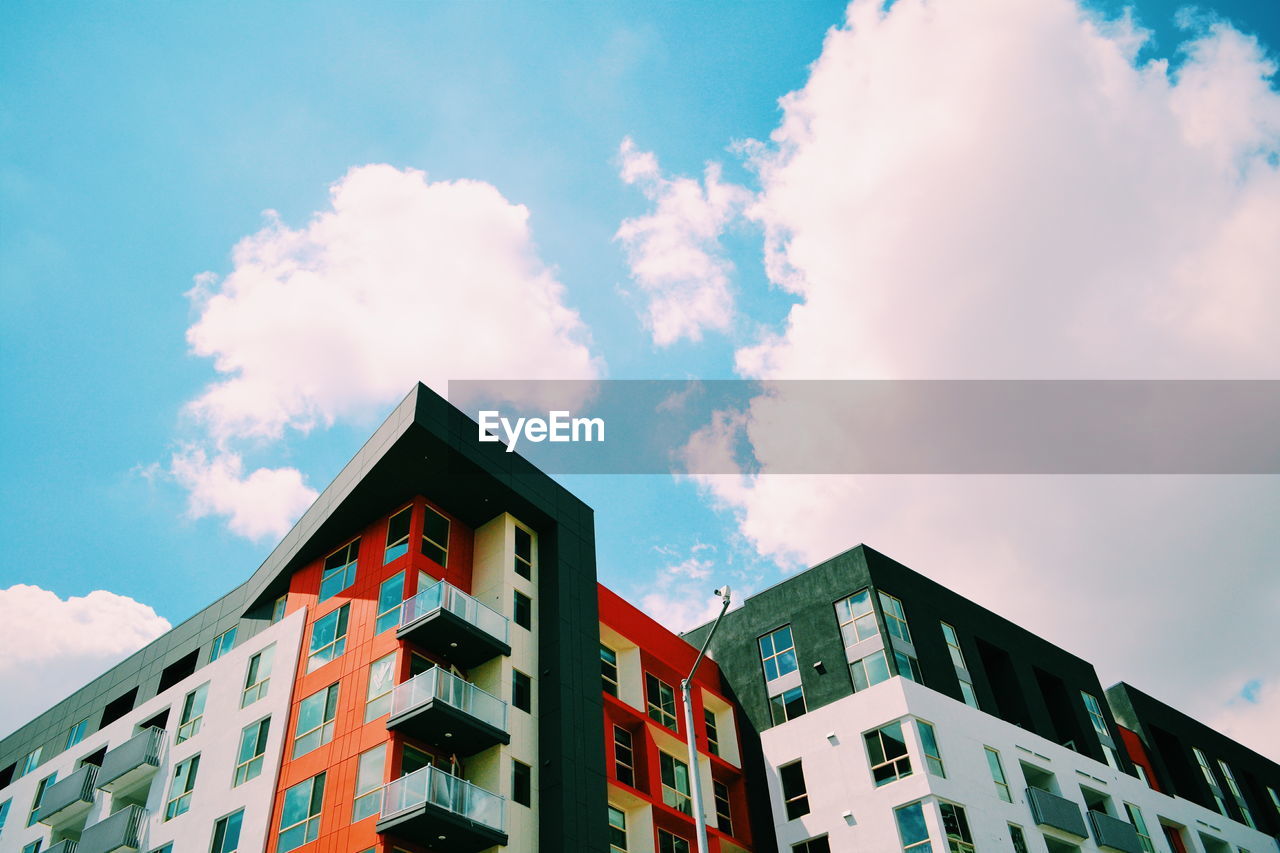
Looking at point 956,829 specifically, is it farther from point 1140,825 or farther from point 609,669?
point 1140,825

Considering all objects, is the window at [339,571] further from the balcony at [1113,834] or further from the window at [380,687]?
the balcony at [1113,834]

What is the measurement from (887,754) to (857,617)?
574 centimetres

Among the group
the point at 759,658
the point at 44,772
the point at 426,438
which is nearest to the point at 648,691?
the point at 759,658

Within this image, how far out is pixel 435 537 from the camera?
3191cm

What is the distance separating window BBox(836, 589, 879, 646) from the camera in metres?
36.7

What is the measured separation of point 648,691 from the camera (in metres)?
37.5

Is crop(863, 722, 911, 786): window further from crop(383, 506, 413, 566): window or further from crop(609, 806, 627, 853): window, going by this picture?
crop(383, 506, 413, 566): window

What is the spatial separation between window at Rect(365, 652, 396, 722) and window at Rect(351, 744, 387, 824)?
1.13 metres

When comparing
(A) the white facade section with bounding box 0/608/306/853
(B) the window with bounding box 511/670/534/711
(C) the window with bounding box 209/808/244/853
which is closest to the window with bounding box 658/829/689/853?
(B) the window with bounding box 511/670/534/711

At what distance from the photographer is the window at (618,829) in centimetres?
3166

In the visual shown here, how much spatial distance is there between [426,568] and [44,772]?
78.4 feet

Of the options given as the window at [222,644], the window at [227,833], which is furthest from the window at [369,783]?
the window at [222,644]

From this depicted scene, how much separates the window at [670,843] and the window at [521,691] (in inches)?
320

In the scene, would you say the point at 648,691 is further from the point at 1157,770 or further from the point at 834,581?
the point at 1157,770
